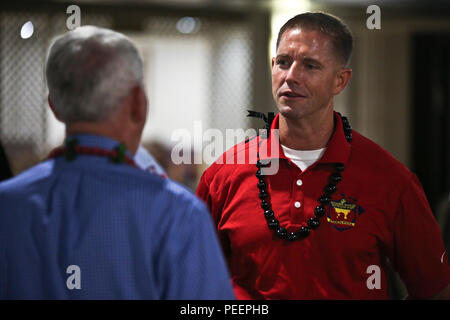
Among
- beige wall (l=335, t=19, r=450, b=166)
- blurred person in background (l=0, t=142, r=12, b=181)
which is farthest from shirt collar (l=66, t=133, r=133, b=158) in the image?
beige wall (l=335, t=19, r=450, b=166)

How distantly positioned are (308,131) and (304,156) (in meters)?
0.08

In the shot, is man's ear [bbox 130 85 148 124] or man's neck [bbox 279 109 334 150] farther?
man's neck [bbox 279 109 334 150]

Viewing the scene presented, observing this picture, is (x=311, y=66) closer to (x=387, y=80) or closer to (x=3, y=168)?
(x=3, y=168)

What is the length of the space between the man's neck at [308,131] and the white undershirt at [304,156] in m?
0.01

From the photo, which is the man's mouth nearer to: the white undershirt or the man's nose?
the man's nose

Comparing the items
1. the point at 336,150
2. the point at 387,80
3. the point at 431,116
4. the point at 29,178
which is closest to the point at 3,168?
the point at 29,178

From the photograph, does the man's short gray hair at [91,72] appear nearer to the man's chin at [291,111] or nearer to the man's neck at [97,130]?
the man's neck at [97,130]

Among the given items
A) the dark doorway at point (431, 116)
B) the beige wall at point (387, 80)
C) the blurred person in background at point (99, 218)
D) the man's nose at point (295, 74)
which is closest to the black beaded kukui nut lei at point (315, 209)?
the man's nose at point (295, 74)

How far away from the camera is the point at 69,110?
1135 millimetres

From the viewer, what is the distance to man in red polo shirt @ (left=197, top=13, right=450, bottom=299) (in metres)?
1.59

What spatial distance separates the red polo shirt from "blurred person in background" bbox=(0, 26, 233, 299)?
497mm

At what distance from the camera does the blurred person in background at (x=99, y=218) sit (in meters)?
1.09
